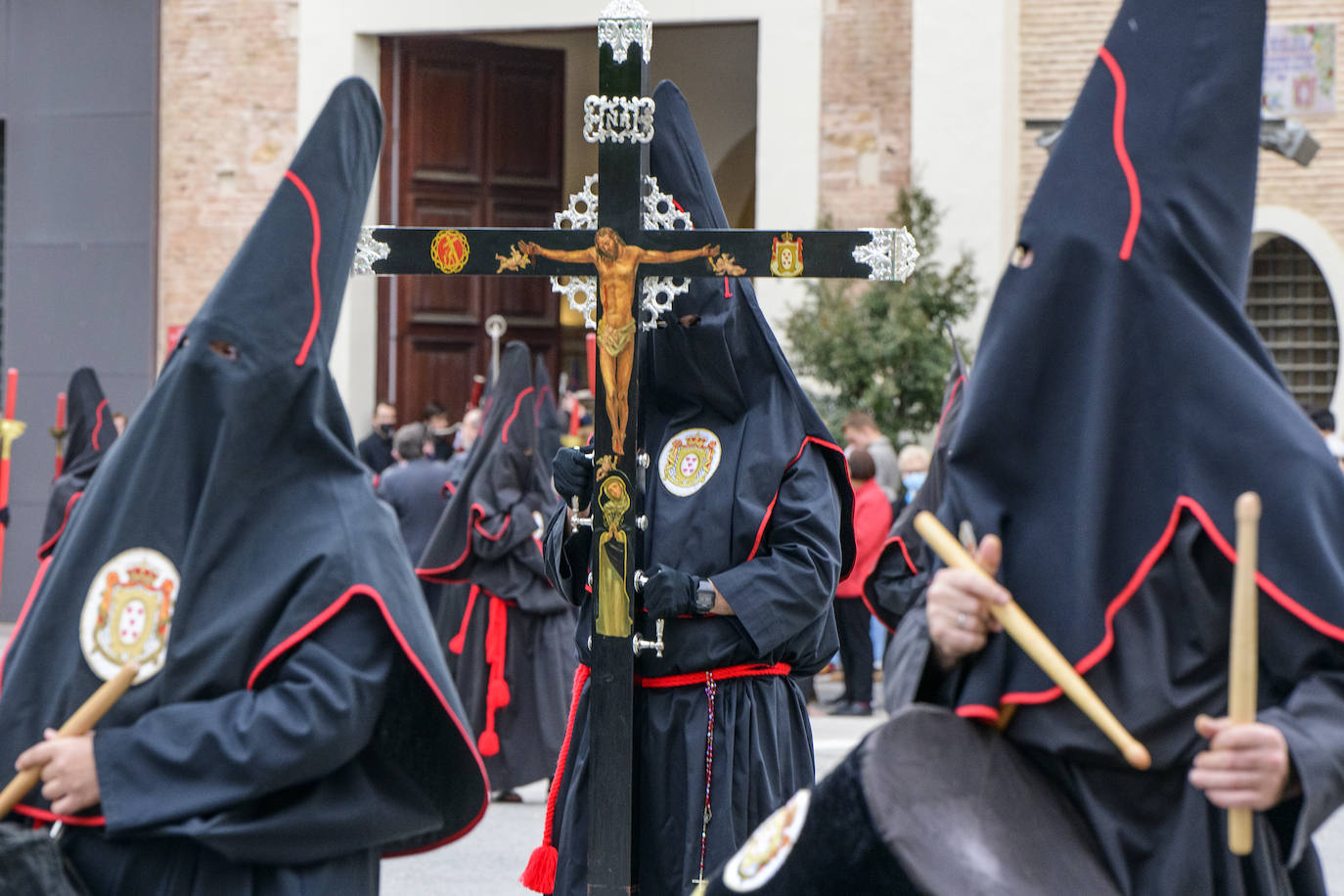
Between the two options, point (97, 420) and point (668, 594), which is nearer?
point (668, 594)

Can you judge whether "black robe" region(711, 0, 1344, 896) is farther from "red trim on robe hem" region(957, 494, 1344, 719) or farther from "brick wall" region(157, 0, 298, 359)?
"brick wall" region(157, 0, 298, 359)

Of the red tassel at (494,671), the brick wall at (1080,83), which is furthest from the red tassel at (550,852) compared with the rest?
the brick wall at (1080,83)

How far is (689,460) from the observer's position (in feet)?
13.7

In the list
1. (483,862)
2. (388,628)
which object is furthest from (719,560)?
(483,862)

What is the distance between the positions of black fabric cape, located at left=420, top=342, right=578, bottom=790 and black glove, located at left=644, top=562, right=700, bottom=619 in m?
4.59

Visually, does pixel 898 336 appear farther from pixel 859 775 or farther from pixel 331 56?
pixel 859 775

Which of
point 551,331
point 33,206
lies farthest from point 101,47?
point 551,331

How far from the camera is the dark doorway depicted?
1719 centimetres

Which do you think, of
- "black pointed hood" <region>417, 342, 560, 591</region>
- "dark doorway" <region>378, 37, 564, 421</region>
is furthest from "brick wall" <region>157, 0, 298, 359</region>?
"black pointed hood" <region>417, 342, 560, 591</region>

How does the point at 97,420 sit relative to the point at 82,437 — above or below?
Answer: above

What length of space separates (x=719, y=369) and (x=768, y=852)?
1850mm

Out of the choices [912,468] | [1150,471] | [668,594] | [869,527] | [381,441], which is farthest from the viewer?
[381,441]

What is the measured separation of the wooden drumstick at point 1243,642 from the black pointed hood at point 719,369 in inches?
78.4

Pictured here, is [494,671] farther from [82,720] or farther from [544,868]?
[82,720]
